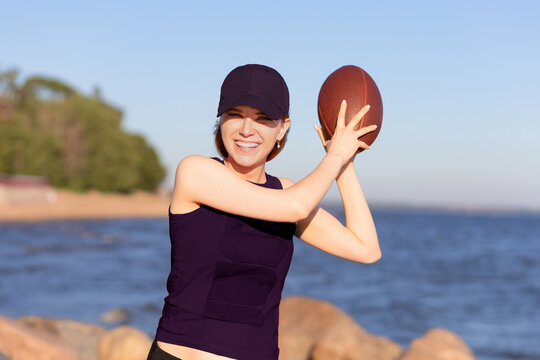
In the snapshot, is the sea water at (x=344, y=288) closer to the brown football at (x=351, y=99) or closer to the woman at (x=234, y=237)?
the brown football at (x=351, y=99)

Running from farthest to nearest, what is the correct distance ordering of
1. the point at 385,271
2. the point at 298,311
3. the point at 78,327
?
the point at 385,271 < the point at 78,327 < the point at 298,311

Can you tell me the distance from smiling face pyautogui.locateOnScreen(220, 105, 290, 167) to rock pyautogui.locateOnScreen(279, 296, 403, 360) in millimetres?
5187

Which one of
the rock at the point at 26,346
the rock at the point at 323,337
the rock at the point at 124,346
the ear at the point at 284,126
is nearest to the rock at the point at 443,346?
the rock at the point at 323,337

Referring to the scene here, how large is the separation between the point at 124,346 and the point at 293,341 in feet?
7.20

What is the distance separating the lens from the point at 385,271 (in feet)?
84.0

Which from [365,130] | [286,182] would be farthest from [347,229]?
[365,130]

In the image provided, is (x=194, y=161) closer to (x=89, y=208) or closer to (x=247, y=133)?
(x=247, y=133)

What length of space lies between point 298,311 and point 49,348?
Answer: 3.48m

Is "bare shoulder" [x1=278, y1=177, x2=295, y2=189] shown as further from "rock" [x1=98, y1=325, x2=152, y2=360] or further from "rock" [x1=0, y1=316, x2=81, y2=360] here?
"rock" [x1=98, y1=325, x2=152, y2=360]

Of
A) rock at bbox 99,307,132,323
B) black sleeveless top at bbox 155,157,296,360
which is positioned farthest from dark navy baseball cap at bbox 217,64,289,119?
rock at bbox 99,307,132,323

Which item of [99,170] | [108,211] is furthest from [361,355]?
[99,170]

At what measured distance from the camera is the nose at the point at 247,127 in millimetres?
2408

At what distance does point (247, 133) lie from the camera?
2414 millimetres

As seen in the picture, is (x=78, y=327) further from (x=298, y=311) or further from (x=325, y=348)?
(x=325, y=348)
